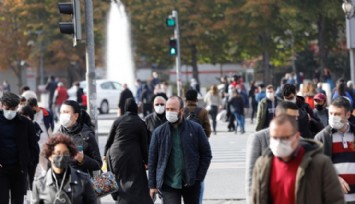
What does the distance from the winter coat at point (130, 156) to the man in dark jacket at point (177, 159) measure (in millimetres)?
1507

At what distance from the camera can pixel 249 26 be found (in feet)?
185

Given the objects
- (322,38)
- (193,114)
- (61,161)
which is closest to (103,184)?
(61,161)

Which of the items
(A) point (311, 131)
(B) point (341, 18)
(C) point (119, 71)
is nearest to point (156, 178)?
(A) point (311, 131)

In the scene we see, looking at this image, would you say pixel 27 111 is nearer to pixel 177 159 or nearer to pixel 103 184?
pixel 177 159

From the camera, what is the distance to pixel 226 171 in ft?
73.4

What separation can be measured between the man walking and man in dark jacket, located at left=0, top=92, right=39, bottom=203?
4.40 m

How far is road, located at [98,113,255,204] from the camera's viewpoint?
57.7 feet

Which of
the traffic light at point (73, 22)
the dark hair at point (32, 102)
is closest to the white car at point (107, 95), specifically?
the traffic light at point (73, 22)

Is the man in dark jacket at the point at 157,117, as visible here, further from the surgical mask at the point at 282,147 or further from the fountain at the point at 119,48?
the fountain at the point at 119,48

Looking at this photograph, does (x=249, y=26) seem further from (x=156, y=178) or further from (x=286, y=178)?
(x=286, y=178)

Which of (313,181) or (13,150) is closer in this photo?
(313,181)

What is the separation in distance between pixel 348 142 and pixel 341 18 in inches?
1613

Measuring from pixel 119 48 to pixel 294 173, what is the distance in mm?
58867

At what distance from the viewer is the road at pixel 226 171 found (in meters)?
17.6
